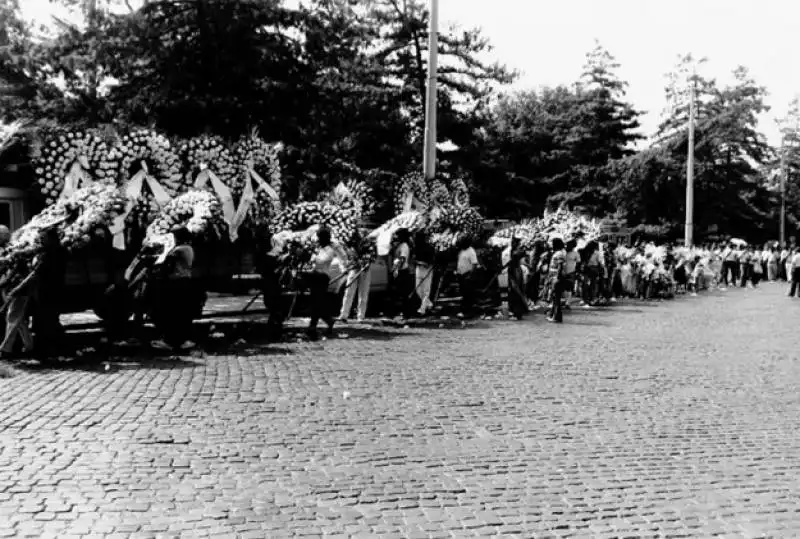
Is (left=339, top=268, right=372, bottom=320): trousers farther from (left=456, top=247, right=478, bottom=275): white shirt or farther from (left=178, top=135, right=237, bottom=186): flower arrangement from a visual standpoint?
(left=178, top=135, right=237, bottom=186): flower arrangement

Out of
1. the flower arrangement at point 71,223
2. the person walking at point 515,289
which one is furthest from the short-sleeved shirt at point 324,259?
the person walking at point 515,289

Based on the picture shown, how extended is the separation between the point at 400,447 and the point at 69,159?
8991 mm

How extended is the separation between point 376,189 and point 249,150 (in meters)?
12.5

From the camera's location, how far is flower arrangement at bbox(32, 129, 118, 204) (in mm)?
13930

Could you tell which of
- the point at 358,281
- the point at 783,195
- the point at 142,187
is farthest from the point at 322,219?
the point at 783,195

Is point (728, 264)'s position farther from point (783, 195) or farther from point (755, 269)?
point (783, 195)

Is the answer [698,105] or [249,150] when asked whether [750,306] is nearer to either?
[249,150]

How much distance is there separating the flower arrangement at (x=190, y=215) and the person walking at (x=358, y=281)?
126 inches

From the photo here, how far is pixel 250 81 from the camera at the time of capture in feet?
75.9

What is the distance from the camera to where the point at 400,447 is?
7.38 meters

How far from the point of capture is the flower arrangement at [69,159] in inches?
548

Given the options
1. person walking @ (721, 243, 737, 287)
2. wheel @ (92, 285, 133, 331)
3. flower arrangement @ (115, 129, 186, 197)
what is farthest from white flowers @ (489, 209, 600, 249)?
person walking @ (721, 243, 737, 287)

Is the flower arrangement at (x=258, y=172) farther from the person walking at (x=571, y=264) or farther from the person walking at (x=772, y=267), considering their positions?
the person walking at (x=772, y=267)

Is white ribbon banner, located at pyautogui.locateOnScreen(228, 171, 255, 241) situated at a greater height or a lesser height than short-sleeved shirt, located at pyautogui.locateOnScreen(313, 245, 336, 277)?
greater
